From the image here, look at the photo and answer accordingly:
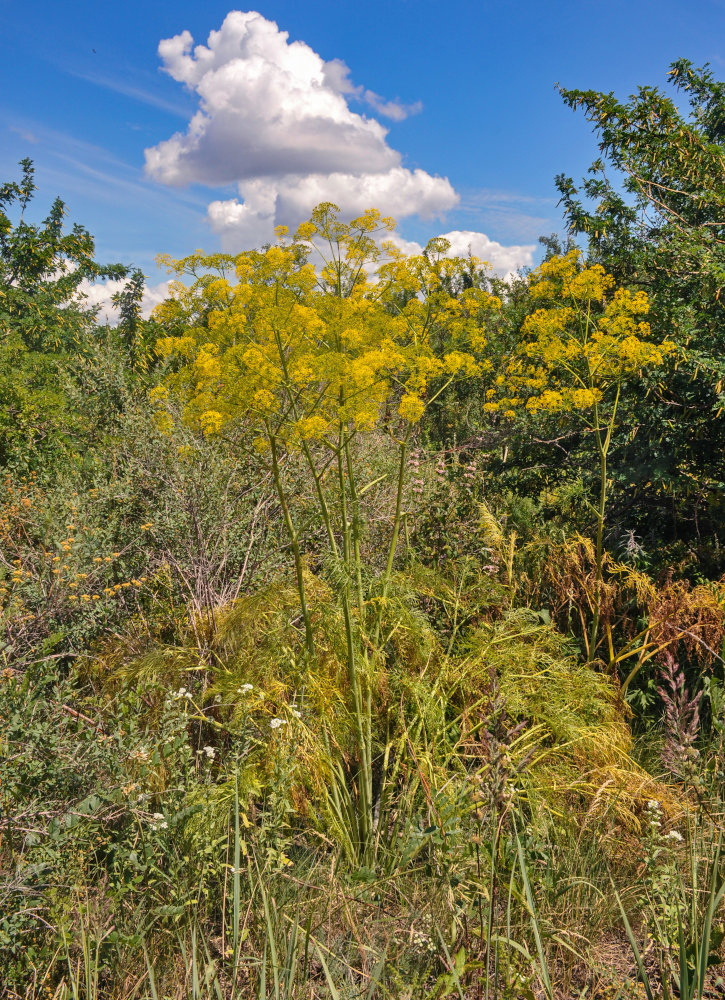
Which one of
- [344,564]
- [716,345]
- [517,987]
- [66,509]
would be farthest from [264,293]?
[716,345]

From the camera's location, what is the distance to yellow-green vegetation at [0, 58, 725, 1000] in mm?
1998

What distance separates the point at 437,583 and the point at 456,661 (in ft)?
2.57

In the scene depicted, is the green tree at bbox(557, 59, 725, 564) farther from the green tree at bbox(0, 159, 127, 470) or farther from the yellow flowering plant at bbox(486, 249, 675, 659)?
the green tree at bbox(0, 159, 127, 470)

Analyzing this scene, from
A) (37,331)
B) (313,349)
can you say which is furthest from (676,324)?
(37,331)

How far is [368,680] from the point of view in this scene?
2785mm

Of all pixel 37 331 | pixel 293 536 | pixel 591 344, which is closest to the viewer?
pixel 293 536

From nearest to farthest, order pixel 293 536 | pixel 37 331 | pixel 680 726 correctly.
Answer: pixel 680 726 < pixel 293 536 < pixel 37 331

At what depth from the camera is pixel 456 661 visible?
368cm

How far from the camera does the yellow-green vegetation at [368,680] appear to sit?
2.00 metres

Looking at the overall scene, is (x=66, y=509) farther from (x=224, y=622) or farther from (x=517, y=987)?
(x=517, y=987)

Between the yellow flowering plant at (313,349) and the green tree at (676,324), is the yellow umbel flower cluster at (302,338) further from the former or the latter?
the green tree at (676,324)

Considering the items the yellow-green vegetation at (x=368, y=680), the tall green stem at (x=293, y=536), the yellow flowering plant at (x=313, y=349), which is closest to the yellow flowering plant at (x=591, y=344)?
the yellow-green vegetation at (x=368, y=680)

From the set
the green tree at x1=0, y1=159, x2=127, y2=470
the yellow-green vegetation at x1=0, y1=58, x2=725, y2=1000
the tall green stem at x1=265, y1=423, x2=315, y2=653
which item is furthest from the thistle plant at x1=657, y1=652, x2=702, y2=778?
the green tree at x1=0, y1=159, x2=127, y2=470

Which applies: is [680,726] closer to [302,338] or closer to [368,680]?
[368,680]
